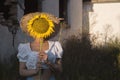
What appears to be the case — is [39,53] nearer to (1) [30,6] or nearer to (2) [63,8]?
(1) [30,6]

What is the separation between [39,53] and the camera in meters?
5.43

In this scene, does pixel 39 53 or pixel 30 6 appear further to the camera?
pixel 30 6

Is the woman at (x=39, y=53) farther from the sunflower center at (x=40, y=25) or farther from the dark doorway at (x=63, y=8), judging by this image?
the dark doorway at (x=63, y=8)

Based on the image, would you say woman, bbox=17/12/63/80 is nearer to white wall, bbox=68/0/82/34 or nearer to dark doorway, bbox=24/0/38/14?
dark doorway, bbox=24/0/38/14

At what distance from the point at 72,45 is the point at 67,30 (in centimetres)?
309

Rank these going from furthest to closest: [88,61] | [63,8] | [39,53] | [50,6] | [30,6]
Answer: [63,8], [50,6], [30,6], [88,61], [39,53]

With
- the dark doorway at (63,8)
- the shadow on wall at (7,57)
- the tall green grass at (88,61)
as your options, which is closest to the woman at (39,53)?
the shadow on wall at (7,57)

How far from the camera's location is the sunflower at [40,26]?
5469mm

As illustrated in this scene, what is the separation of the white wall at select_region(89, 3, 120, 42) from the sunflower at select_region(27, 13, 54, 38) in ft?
44.5

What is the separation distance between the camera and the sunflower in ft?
17.9

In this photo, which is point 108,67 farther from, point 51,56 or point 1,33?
point 51,56

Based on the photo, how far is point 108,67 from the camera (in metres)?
12.0

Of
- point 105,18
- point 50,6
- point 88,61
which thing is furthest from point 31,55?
point 105,18

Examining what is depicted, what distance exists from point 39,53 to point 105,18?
14.8 meters
